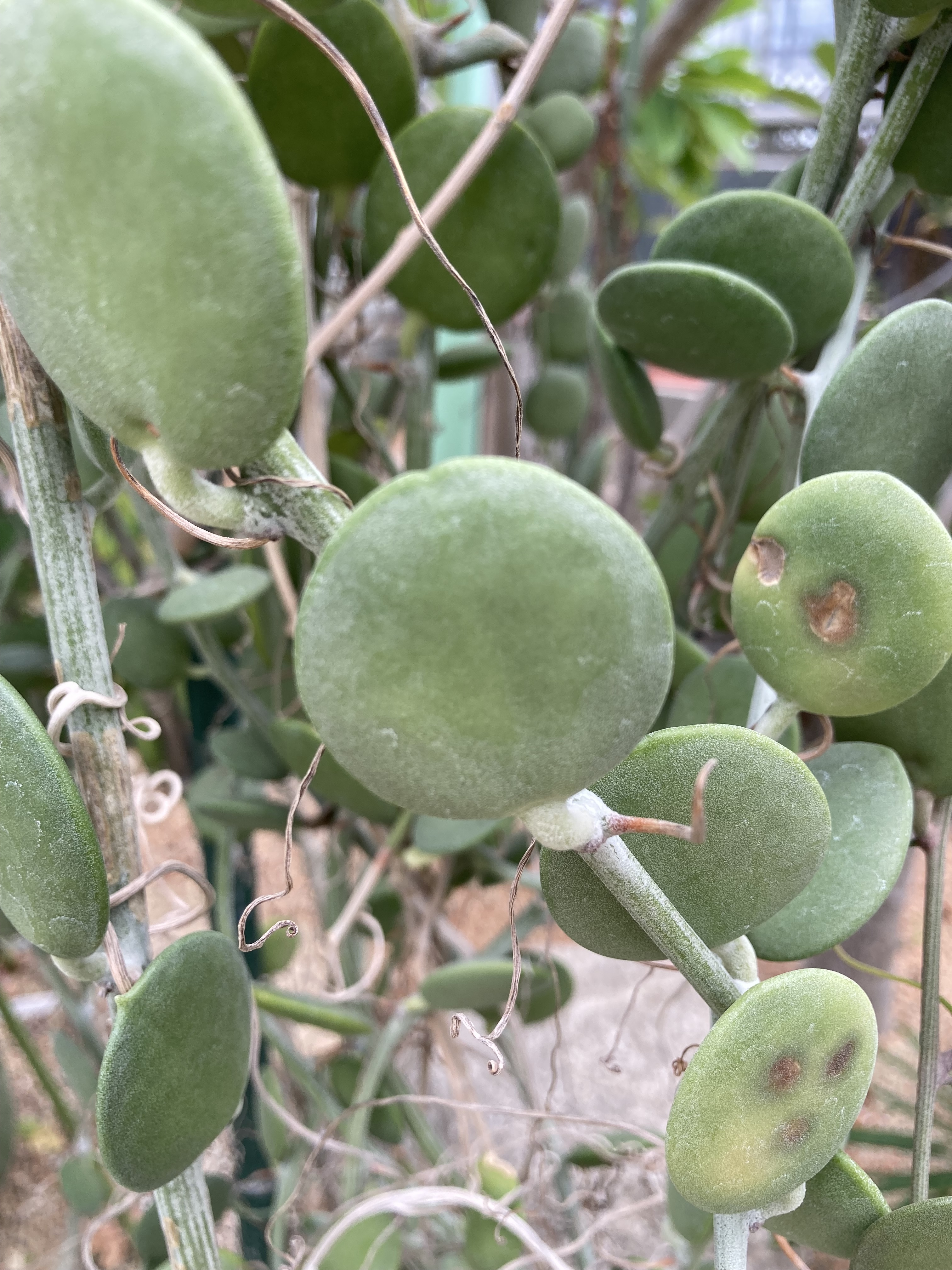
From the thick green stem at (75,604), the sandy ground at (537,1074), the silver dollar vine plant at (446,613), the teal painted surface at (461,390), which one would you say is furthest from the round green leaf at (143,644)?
the teal painted surface at (461,390)

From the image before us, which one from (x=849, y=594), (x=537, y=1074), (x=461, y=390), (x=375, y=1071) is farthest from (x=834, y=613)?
(x=461, y=390)

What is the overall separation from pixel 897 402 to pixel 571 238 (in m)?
0.40

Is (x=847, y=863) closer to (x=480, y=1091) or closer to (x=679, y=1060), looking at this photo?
(x=679, y=1060)

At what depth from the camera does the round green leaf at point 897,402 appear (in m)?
0.22

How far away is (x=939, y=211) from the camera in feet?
1.24

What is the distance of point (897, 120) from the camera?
0.24m

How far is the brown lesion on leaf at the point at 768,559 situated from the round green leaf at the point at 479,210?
0.17m

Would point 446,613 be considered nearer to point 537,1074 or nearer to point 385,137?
point 385,137

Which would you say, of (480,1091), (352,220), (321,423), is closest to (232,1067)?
(321,423)

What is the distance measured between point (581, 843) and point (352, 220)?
40 cm

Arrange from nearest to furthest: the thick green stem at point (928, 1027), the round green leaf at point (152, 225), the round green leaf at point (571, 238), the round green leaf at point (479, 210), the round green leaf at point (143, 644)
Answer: the round green leaf at point (152, 225) < the thick green stem at point (928, 1027) < the round green leaf at point (479, 210) < the round green leaf at point (143, 644) < the round green leaf at point (571, 238)

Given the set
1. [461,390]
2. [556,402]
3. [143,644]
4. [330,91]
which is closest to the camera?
[330,91]

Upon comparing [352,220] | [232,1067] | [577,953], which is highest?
[352,220]

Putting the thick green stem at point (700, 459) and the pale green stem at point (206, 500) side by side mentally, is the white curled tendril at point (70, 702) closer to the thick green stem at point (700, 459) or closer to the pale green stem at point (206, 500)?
the pale green stem at point (206, 500)
